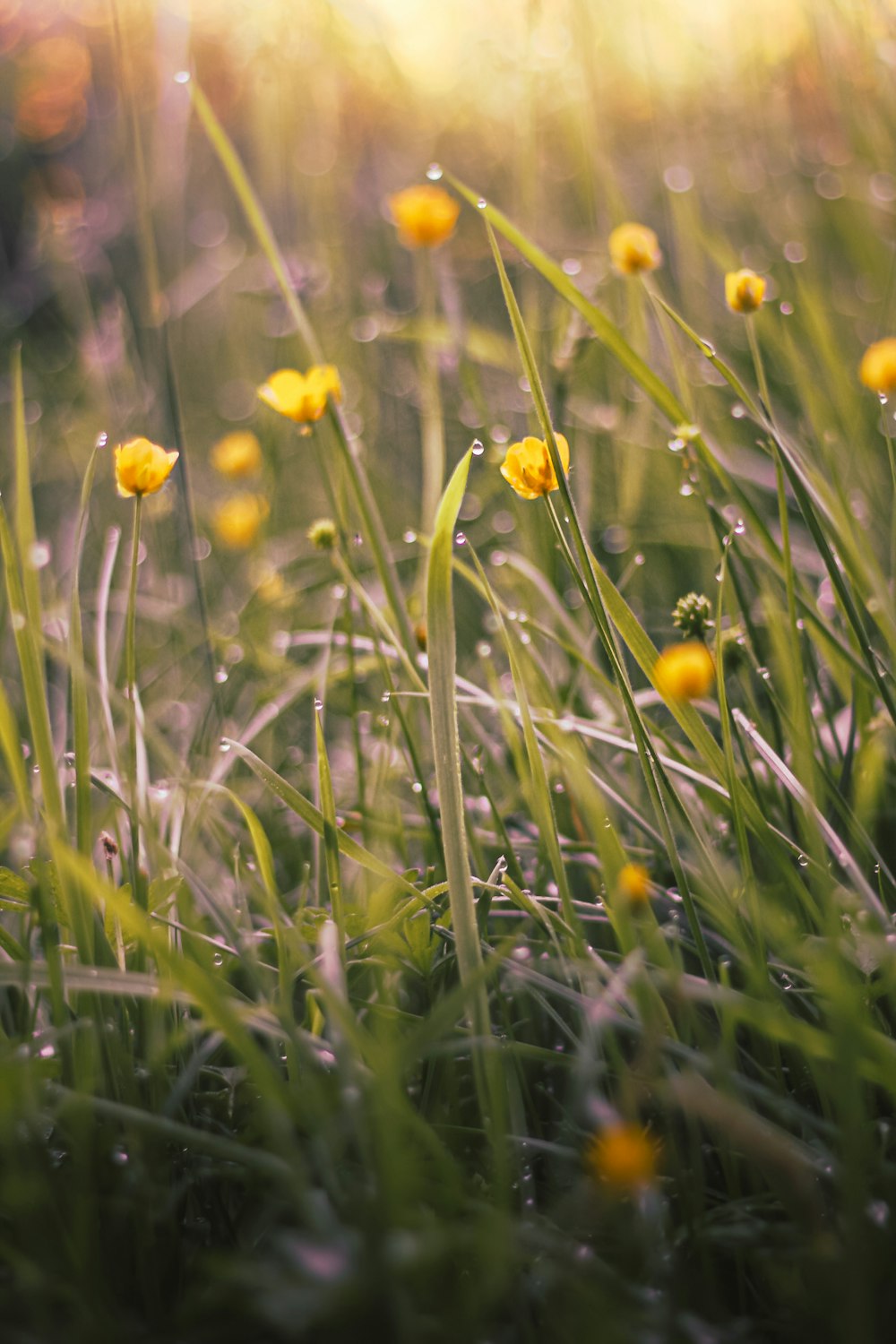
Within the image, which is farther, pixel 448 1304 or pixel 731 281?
pixel 731 281

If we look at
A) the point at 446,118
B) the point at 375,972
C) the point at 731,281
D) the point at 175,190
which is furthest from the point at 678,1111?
the point at 446,118

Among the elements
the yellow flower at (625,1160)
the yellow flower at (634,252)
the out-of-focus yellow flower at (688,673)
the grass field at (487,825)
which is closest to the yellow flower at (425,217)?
the grass field at (487,825)

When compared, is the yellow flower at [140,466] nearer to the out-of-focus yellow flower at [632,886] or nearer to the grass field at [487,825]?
the grass field at [487,825]

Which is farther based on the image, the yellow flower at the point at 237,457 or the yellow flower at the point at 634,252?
the yellow flower at the point at 237,457

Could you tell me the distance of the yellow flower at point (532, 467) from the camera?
2.12ft

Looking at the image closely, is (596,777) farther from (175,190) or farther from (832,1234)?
(175,190)

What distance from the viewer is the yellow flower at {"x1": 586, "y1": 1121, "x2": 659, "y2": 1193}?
408 mm

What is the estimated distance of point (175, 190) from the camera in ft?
6.72

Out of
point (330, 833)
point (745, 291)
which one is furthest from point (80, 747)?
point (745, 291)

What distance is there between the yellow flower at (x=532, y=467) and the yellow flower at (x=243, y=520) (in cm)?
64

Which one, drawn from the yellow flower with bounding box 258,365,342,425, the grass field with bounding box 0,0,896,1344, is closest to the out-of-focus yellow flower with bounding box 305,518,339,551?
the grass field with bounding box 0,0,896,1344

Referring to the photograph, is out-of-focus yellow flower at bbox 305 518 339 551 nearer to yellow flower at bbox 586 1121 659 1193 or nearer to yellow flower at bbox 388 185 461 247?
yellow flower at bbox 388 185 461 247

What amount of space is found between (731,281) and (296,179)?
143cm

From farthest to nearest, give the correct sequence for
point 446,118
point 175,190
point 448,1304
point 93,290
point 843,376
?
point 93,290 < point 446,118 < point 175,190 < point 843,376 < point 448,1304
